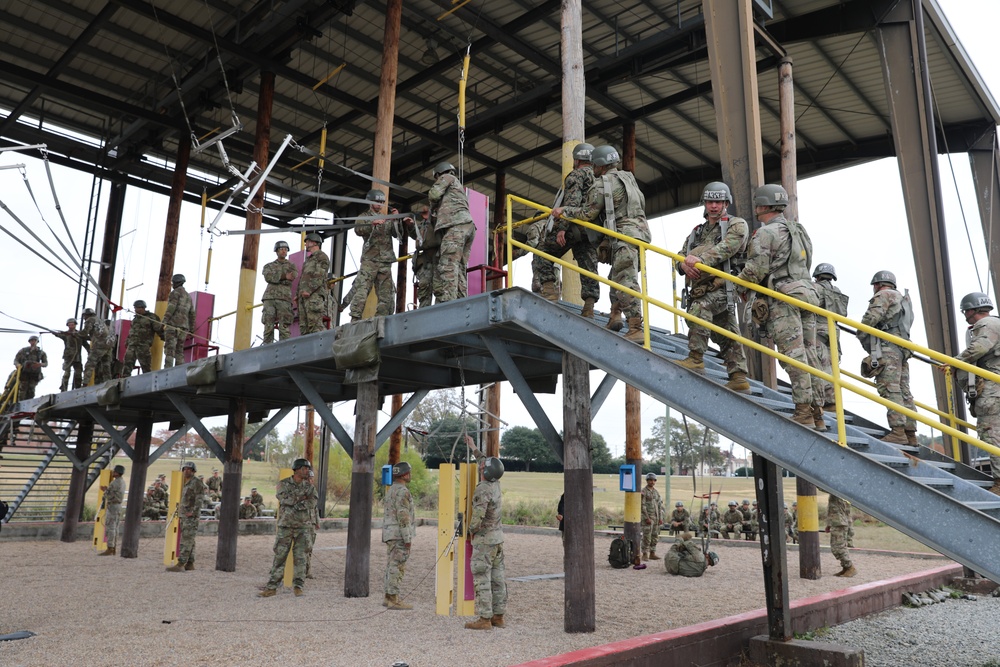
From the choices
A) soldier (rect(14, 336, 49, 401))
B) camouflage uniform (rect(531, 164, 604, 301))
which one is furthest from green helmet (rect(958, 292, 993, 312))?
soldier (rect(14, 336, 49, 401))

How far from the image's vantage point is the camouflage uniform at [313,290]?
38.2 ft

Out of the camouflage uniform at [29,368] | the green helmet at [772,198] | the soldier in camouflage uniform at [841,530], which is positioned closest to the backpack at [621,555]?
the soldier in camouflage uniform at [841,530]

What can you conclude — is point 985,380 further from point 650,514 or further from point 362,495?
point 650,514

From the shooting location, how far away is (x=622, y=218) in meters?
7.48

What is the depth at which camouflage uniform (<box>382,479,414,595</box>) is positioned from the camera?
30.3ft

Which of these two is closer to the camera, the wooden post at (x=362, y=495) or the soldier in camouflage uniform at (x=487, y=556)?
the soldier in camouflage uniform at (x=487, y=556)

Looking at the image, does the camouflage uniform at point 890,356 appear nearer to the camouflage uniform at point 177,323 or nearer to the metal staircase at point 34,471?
the camouflage uniform at point 177,323

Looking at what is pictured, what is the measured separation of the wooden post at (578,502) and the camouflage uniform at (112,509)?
38.1ft

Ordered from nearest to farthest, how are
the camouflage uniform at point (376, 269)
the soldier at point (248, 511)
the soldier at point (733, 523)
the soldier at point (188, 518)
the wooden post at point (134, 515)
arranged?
the camouflage uniform at point (376, 269)
the soldier at point (188, 518)
the wooden post at point (134, 515)
the soldier at point (733, 523)
the soldier at point (248, 511)

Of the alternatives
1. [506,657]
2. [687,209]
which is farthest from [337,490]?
[506,657]

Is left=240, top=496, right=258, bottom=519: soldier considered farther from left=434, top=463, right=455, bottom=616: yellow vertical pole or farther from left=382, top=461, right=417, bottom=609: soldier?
left=434, top=463, right=455, bottom=616: yellow vertical pole

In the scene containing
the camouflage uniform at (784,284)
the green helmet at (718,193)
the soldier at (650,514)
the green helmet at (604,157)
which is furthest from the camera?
the soldier at (650,514)

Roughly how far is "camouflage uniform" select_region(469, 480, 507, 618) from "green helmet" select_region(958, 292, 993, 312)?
17.4 feet

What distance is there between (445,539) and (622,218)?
431 centimetres
